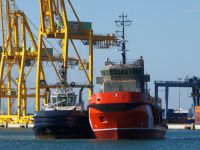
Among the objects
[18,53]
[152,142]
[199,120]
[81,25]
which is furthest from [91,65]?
[152,142]

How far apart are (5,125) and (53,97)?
204 feet

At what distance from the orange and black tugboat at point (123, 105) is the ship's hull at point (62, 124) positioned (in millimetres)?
2808

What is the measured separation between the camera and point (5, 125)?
151 meters

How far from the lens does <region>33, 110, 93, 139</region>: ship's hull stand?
85375 mm

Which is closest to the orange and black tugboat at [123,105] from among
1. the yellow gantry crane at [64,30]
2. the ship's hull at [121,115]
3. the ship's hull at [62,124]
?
the ship's hull at [121,115]

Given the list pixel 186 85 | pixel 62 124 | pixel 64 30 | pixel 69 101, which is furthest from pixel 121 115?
pixel 186 85

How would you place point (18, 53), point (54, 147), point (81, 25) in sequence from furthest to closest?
1. point (18, 53)
2. point (81, 25)
3. point (54, 147)

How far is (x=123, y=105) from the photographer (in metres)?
80.2

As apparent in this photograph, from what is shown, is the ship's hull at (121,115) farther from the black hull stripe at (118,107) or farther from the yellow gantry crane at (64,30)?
the yellow gantry crane at (64,30)

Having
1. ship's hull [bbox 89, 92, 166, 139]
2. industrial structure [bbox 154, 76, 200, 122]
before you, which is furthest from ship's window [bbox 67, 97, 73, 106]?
industrial structure [bbox 154, 76, 200, 122]

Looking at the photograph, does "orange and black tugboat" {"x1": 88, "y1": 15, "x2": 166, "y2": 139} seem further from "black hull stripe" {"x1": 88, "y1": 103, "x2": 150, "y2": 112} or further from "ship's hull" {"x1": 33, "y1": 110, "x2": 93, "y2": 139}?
"ship's hull" {"x1": 33, "y1": 110, "x2": 93, "y2": 139}

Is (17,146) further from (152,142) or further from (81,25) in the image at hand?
(81,25)

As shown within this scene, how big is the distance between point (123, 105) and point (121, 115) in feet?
3.29

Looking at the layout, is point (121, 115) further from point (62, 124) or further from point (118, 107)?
point (62, 124)
